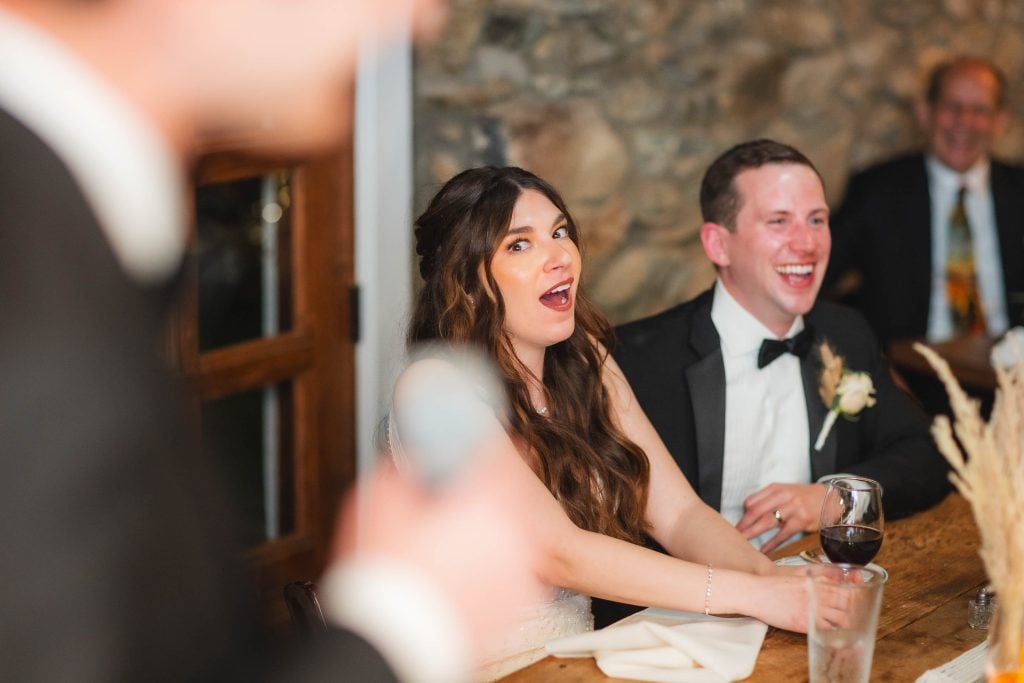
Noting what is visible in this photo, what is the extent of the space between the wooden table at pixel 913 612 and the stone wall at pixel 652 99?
62.3 inches

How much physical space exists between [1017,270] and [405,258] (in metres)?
2.40

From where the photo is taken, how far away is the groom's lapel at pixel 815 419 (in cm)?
269

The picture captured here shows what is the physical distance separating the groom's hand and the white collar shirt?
1.90 metres

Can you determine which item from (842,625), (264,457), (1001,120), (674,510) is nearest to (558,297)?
(674,510)

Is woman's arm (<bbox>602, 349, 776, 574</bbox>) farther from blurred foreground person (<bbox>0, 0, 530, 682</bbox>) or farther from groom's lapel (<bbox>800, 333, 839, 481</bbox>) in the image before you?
blurred foreground person (<bbox>0, 0, 530, 682</bbox>)

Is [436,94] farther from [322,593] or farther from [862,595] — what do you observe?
[862,595]

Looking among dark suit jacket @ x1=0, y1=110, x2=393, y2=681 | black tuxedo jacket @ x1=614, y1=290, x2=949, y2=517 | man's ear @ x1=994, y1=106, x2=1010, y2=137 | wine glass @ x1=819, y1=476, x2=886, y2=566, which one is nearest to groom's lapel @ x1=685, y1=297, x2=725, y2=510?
black tuxedo jacket @ x1=614, y1=290, x2=949, y2=517

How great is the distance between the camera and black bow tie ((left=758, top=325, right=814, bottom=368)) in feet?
8.84

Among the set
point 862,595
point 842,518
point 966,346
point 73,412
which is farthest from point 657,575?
point 966,346

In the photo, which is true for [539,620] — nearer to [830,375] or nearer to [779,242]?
[830,375]

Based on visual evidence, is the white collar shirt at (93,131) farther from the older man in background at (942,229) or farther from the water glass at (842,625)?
the older man in background at (942,229)

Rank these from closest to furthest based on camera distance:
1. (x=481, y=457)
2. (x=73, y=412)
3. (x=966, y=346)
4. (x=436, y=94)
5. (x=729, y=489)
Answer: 1. (x=73, y=412)
2. (x=481, y=457)
3. (x=729, y=489)
4. (x=436, y=94)
5. (x=966, y=346)

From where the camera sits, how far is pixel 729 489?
2689mm

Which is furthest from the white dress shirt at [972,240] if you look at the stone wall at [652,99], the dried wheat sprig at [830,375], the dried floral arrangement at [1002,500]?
the dried floral arrangement at [1002,500]
